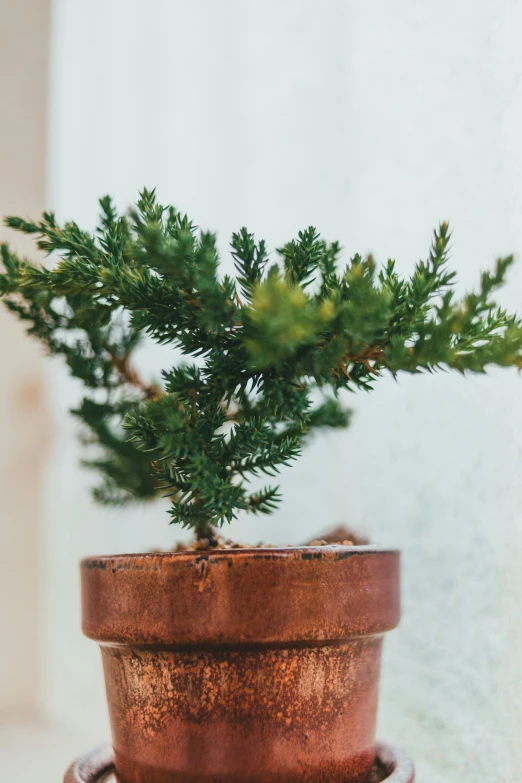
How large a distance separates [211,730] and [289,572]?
0.43 ft

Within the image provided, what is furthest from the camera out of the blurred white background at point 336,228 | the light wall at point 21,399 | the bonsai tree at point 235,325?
the light wall at point 21,399

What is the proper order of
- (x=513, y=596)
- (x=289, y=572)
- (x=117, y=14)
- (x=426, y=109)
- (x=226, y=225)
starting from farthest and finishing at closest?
(x=117, y=14), (x=226, y=225), (x=426, y=109), (x=513, y=596), (x=289, y=572)

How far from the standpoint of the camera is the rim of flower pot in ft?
1.51

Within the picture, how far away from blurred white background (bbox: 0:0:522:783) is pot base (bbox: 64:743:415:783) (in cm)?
13

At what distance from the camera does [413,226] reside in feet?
2.63

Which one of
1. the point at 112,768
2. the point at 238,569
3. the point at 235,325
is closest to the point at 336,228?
the point at 235,325

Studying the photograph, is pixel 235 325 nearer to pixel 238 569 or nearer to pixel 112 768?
pixel 238 569

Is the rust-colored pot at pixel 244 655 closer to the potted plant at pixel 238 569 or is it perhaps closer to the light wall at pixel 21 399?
the potted plant at pixel 238 569

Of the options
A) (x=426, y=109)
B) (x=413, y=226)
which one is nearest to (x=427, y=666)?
(x=413, y=226)

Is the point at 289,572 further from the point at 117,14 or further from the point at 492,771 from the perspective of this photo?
the point at 117,14

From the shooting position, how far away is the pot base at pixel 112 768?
0.53 meters

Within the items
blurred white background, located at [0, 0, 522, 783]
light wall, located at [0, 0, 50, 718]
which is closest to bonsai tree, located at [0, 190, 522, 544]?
blurred white background, located at [0, 0, 522, 783]

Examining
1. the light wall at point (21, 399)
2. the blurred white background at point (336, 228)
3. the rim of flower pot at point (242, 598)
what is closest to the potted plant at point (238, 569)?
the rim of flower pot at point (242, 598)

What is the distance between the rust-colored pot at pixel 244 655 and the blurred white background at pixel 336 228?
239 millimetres
